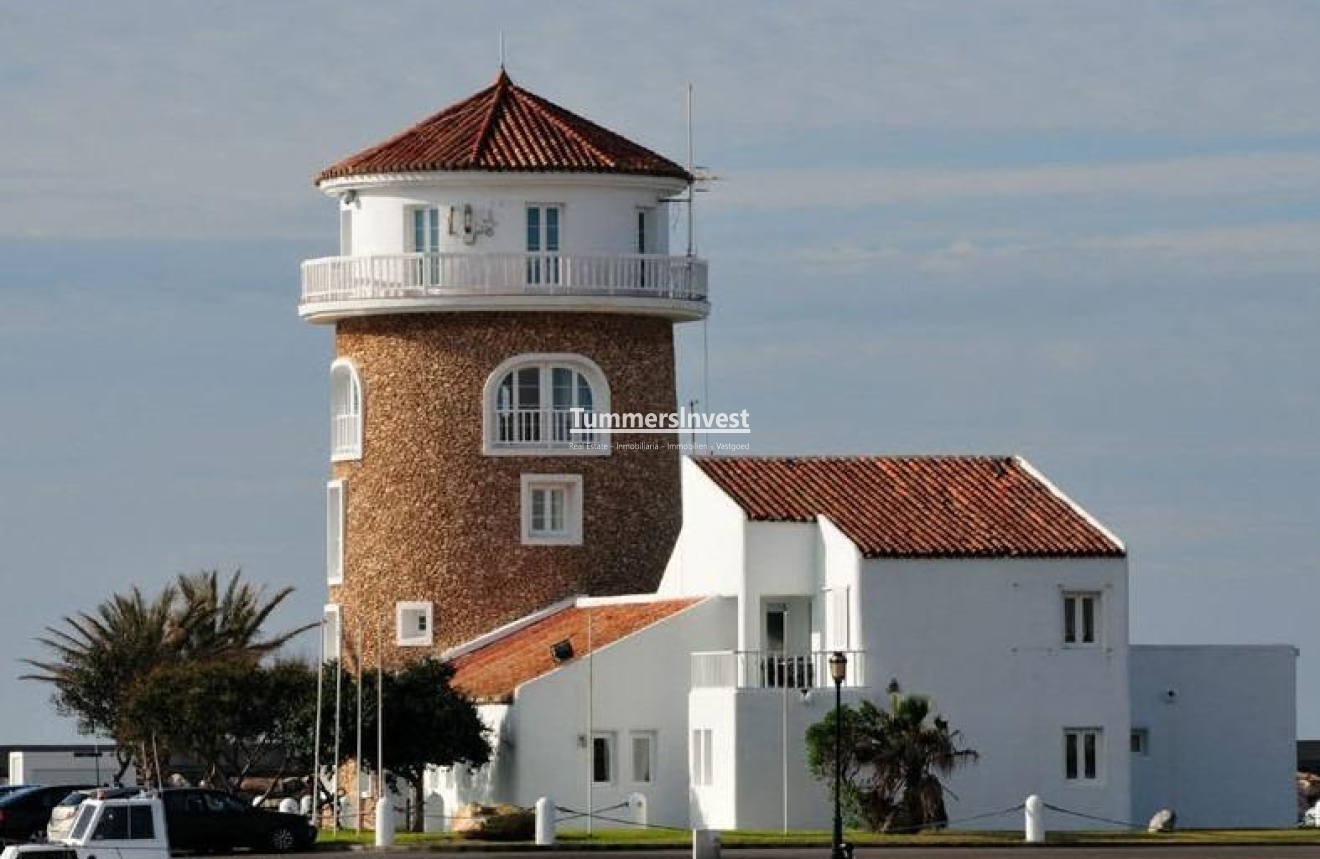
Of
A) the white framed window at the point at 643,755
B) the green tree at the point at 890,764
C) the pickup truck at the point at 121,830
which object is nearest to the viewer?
the pickup truck at the point at 121,830

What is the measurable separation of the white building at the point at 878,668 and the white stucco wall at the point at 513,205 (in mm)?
5952

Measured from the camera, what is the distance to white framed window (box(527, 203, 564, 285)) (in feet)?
262

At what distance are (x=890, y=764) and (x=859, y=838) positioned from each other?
6.49 feet

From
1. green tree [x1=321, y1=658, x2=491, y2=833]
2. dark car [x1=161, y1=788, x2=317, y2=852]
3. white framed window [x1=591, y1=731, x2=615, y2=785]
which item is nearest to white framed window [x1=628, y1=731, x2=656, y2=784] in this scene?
white framed window [x1=591, y1=731, x2=615, y2=785]

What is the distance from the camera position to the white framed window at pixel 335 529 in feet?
271

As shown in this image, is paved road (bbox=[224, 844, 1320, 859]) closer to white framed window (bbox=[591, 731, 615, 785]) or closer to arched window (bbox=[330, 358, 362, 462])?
white framed window (bbox=[591, 731, 615, 785])

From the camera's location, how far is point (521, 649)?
77125 millimetres

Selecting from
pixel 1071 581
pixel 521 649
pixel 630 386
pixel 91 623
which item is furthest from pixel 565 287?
pixel 91 623

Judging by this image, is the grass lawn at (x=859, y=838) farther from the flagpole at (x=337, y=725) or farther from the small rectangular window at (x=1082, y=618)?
the small rectangular window at (x=1082, y=618)

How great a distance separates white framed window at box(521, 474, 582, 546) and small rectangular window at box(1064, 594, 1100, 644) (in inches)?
463

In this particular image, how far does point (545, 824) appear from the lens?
66938 mm

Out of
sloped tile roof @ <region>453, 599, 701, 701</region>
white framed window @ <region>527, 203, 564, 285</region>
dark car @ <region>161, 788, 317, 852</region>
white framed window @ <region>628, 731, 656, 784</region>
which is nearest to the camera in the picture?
dark car @ <region>161, 788, 317, 852</region>

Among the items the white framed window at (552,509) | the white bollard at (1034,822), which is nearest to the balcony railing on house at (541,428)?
the white framed window at (552,509)

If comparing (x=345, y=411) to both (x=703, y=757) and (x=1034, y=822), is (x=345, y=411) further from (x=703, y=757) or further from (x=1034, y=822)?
(x=1034, y=822)
